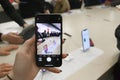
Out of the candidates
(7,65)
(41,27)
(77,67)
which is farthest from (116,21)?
(41,27)

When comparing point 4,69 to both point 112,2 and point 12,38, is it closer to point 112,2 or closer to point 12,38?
point 12,38

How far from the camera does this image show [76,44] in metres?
1.70

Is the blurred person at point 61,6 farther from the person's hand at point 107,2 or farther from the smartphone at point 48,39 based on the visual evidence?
the smartphone at point 48,39

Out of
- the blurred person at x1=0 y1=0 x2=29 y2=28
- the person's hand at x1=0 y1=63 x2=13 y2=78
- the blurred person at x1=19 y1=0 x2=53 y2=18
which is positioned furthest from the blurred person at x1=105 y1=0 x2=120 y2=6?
the person's hand at x1=0 y1=63 x2=13 y2=78

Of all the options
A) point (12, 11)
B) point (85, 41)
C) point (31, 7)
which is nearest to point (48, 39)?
point (85, 41)

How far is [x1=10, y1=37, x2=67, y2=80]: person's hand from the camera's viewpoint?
2.90ft

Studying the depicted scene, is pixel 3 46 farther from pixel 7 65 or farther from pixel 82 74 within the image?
pixel 82 74

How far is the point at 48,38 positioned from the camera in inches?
36.6

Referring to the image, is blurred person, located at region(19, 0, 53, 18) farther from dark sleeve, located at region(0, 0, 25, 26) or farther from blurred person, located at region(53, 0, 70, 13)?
dark sleeve, located at region(0, 0, 25, 26)

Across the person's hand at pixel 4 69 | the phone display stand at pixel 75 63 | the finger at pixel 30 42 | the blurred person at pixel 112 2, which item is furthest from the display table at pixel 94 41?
the finger at pixel 30 42

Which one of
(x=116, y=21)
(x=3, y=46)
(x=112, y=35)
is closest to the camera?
(x=3, y=46)

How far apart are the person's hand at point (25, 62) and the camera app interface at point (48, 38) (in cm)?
3

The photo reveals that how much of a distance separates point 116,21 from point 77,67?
1.21m

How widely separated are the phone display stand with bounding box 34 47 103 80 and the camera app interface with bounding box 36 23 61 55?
12.8 inches
